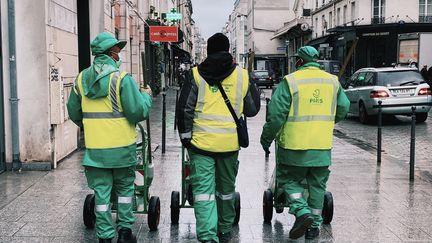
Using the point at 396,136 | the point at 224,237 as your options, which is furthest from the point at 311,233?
the point at 396,136

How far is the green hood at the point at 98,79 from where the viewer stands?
5137 mm

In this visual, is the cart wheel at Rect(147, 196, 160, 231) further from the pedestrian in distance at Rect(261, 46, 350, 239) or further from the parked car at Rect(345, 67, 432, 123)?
the parked car at Rect(345, 67, 432, 123)

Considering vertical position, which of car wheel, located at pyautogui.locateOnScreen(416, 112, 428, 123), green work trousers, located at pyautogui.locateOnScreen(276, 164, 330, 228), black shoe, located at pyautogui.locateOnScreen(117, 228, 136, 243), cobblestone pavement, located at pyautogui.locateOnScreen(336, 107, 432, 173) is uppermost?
green work trousers, located at pyautogui.locateOnScreen(276, 164, 330, 228)

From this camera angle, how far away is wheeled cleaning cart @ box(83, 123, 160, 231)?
5820 millimetres

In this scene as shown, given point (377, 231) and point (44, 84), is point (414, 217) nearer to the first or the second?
point (377, 231)

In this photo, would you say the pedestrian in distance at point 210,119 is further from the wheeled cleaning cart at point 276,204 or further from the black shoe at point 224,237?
the wheeled cleaning cart at point 276,204

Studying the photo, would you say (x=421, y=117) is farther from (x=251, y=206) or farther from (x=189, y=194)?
(x=189, y=194)

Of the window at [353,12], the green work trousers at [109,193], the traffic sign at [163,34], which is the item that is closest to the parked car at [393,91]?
the traffic sign at [163,34]

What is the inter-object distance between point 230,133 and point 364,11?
3571 centimetres

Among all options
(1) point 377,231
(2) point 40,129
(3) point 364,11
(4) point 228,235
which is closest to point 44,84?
(2) point 40,129

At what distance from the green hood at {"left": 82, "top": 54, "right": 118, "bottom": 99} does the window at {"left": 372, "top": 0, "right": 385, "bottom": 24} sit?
3539 cm

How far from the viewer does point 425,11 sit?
3738 cm

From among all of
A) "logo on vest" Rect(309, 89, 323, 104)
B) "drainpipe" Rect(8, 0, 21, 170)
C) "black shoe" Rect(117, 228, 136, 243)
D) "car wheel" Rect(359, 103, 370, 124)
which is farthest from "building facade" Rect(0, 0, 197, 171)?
"car wheel" Rect(359, 103, 370, 124)

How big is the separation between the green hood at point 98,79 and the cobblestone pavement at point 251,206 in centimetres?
143
